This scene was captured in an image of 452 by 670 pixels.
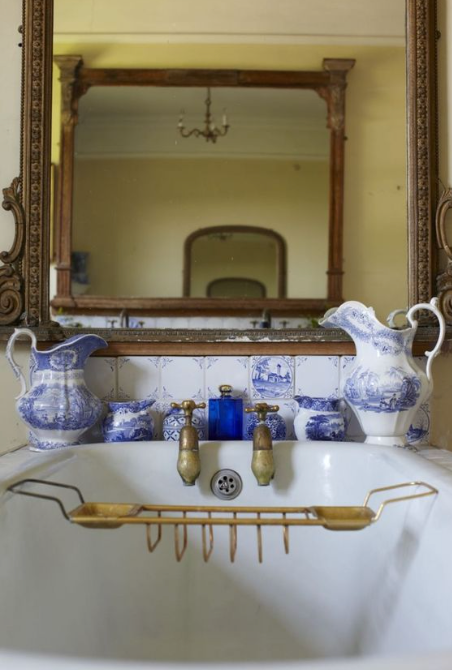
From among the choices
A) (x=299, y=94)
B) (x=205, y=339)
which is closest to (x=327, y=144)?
(x=299, y=94)

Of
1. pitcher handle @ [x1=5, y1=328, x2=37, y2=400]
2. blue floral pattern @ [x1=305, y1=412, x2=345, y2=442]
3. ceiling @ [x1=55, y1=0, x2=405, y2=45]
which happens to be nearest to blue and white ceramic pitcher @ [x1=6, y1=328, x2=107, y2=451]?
pitcher handle @ [x1=5, y1=328, x2=37, y2=400]

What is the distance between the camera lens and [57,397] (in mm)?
1205

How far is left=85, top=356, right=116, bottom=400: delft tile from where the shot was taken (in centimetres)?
135

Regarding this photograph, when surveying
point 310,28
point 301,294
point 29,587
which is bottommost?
point 29,587

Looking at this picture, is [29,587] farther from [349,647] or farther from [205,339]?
[205,339]

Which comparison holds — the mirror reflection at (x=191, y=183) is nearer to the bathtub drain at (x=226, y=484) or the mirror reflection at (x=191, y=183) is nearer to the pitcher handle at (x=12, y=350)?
the pitcher handle at (x=12, y=350)

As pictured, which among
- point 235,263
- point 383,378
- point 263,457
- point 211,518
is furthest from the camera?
point 235,263

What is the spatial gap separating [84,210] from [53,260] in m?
0.15

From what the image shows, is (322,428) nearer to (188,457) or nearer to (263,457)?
(263,457)

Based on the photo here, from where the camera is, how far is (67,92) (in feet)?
4.69

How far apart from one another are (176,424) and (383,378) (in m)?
0.44

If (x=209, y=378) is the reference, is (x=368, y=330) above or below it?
above

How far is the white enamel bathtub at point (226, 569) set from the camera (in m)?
0.80

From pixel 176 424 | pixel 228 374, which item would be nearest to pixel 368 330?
pixel 228 374
